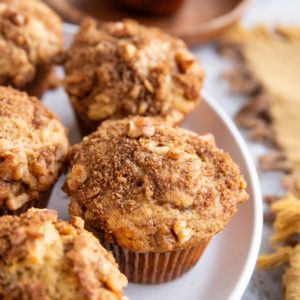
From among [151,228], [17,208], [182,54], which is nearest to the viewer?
[151,228]

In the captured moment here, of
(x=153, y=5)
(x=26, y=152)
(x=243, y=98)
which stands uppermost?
(x=26, y=152)

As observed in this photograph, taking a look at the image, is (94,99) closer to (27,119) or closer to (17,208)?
(27,119)

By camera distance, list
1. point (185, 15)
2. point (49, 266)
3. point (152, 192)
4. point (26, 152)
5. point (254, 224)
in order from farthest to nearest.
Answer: point (185, 15)
point (254, 224)
point (26, 152)
point (152, 192)
point (49, 266)

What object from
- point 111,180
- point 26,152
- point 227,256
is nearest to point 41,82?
point 26,152

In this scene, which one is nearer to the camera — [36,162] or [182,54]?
[36,162]

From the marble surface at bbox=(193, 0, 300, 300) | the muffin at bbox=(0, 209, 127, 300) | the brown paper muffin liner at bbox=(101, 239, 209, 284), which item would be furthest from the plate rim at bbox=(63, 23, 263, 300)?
the muffin at bbox=(0, 209, 127, 300)

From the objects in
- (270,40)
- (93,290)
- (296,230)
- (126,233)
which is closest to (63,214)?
(126,233)

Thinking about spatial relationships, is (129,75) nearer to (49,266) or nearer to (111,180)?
(111,180)
